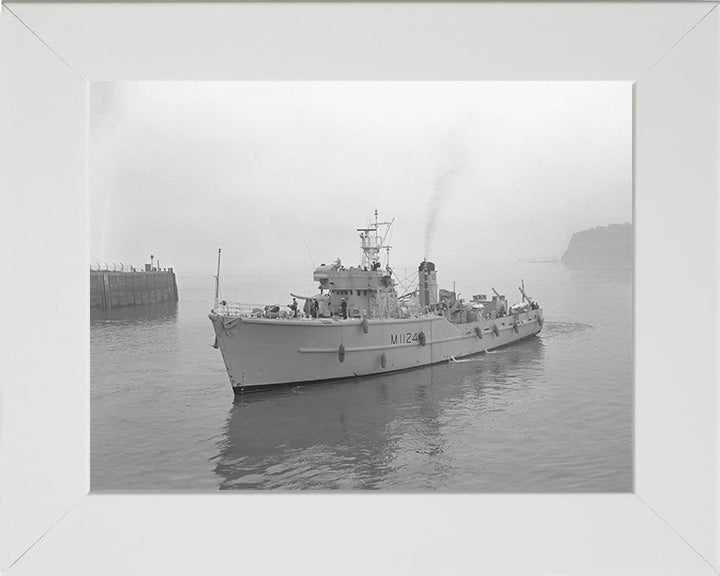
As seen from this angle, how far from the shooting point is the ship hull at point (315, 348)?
863 cm

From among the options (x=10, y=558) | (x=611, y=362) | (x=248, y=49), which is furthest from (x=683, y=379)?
(x=611, y=362)

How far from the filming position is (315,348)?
8883 millimetres

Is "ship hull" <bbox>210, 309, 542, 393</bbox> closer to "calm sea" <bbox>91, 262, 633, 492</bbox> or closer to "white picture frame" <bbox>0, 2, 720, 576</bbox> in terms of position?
"calm sea" <bbox>91, 262, 633, 492</bbox>

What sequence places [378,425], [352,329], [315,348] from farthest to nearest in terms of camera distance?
[352,329]
[315,348]
[378,425]

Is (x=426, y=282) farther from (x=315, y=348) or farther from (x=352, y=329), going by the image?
(x=315, y=348)

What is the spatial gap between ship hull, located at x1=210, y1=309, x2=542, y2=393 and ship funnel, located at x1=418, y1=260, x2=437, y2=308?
149 centimetres

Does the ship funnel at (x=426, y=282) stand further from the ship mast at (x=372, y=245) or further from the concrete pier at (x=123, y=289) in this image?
the concrete pier at (x=123, y=289)

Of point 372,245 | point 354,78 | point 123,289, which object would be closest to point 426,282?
point 372,245

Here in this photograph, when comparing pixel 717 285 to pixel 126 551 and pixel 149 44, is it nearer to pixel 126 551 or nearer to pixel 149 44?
pixel 149 44

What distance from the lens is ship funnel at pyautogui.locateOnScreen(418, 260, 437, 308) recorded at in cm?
1174

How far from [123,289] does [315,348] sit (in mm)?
9015

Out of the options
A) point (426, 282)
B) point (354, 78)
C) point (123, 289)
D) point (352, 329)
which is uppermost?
point (354, 78)

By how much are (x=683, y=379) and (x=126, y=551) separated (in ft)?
8.21

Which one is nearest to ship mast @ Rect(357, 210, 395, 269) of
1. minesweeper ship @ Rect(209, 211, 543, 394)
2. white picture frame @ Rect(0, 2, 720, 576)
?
minesweeper ship @ Rect(209, 211, 543, 394)
